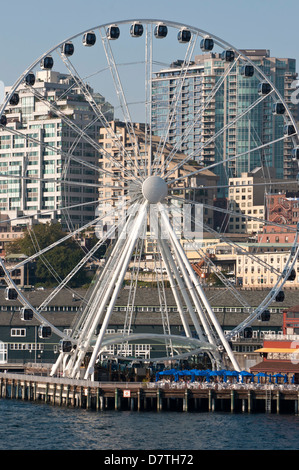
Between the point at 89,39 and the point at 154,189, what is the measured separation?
12.3m

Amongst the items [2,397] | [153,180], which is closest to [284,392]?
[153,180]

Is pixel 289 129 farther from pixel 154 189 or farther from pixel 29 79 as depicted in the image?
pixel 29 79

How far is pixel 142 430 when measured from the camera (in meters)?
99.7

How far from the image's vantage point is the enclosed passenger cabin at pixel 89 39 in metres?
110

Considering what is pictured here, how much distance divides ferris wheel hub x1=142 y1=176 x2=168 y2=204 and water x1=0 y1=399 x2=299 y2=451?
52.6ft

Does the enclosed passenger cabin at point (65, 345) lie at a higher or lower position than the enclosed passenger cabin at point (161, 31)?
lower

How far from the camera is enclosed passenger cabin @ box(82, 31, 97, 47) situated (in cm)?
11044

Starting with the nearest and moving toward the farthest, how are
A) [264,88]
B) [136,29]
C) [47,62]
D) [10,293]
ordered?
[47,62]
[136,29]
[10,293]
[264,88]

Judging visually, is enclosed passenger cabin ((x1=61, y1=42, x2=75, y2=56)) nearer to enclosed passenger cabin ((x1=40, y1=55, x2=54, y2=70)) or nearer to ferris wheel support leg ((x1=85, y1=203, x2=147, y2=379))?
enclosed passenger cabin ((x1=40, y1=55, x2=54, y2=70))

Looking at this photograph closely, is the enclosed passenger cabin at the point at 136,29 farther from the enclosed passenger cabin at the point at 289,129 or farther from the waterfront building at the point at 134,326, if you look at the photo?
the waterfront building at the point at 134,326

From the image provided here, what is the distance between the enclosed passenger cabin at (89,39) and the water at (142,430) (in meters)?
27.6

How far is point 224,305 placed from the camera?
160 metres

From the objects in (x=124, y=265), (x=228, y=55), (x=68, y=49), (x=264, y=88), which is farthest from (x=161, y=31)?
(x=124, y=265)

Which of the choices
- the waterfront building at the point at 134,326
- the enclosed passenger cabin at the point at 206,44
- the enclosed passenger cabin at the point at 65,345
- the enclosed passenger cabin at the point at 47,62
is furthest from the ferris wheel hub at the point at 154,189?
the waterfront building at the point at 134,326
